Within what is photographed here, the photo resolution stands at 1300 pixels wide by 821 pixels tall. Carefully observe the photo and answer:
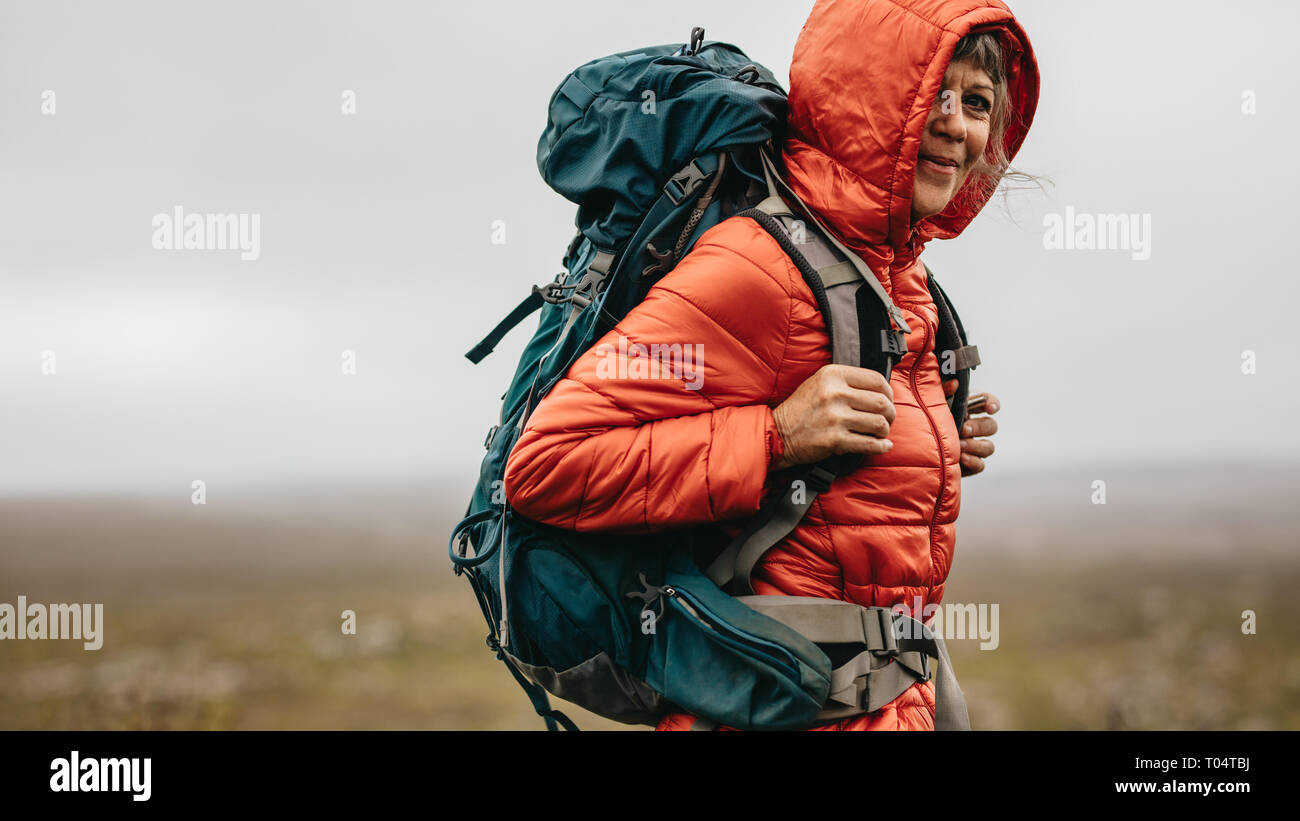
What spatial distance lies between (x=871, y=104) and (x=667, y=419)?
1075mm

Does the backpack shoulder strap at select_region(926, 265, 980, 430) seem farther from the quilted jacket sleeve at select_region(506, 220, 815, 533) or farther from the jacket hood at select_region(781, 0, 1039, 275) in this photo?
the quilted jacket sleeve at select_region(506, 220, 815, 533)

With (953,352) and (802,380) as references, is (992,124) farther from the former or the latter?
(802,380)

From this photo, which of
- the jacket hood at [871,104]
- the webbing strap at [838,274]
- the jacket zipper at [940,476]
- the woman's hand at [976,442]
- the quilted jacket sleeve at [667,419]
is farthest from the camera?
the woman's hand at [976,442]

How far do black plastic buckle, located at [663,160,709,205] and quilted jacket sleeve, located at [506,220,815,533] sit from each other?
7.8 inches

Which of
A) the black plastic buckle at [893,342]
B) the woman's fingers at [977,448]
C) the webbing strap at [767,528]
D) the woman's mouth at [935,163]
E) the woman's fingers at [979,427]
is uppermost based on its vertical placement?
the woman's mouth at [935,163]

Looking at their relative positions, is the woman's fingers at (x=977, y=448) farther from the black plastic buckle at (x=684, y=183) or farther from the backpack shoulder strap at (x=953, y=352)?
the black plastic buckle at (x=684, y=183)

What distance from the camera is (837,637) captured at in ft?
8.33

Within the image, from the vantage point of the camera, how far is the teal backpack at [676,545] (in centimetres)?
249

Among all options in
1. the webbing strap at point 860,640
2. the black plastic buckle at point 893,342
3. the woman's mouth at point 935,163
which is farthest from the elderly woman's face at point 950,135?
the webbing strap at point 860,640

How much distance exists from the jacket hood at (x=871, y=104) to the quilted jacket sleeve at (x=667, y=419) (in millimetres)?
377

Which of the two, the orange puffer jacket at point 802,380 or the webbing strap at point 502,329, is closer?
the orange puffer jacket at point 802,380

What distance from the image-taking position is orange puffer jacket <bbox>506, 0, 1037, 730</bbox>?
237 centimetres

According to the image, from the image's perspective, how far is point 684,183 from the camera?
2553mm
